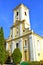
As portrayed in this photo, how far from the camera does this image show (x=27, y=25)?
41031 mm

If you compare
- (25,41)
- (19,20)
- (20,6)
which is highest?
(20,6)

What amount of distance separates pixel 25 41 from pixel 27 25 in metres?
5.39

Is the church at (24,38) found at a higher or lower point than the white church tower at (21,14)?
lower

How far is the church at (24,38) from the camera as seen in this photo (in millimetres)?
35500

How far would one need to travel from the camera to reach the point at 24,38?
3781 centimetres

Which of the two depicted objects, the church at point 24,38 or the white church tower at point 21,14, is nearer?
the church at point 24,38

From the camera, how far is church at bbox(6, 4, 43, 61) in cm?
3550

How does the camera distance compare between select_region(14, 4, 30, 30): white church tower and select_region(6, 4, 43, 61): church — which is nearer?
select_region(6, 4, 43, 61): church

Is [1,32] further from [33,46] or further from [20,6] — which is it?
[20,6]

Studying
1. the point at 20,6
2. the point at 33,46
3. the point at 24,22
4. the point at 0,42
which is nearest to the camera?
the point at 0,42

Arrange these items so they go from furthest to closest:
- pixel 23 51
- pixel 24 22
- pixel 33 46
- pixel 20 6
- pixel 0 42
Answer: pixel 20 6 < pixel 24 22 < pixel 23 51 < pixel 33 46 < pixel 0 42

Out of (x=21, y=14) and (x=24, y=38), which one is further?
(x=21, y=14)

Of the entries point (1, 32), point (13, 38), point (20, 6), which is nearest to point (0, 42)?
point (1, 32)

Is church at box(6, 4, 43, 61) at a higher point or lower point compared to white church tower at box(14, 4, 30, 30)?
lower
